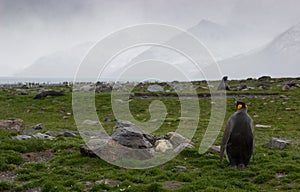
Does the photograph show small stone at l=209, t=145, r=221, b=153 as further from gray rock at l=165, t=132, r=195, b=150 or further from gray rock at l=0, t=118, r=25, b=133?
gray rock at l=0, t=118, r=25, b=133

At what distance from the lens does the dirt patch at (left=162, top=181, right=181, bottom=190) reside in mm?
13211

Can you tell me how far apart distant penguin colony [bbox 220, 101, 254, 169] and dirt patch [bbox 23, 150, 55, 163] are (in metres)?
8.44

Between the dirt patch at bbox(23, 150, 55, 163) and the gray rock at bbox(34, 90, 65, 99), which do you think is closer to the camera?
the dirt patch at bbox(23, 150, 55, 163)

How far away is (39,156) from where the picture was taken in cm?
1775

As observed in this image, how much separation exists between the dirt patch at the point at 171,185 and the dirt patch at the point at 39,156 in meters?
6.50

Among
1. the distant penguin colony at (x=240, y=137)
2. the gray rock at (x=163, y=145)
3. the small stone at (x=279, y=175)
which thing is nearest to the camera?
the small stone at (x=279, y=175)

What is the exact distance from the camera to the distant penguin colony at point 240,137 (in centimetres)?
1516

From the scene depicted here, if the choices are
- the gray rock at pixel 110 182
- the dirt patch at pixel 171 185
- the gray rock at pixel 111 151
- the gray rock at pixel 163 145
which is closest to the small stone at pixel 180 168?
the dirt patch at pixel 171 185

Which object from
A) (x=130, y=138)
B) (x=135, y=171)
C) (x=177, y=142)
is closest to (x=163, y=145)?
(x=177, y=142)

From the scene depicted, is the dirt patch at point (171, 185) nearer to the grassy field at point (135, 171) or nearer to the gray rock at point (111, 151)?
the grassy field at point (135, 171)

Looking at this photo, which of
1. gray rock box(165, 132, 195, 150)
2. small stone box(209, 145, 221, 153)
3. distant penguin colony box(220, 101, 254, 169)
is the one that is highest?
distant penguin colony box(220, 101, 254, 169)

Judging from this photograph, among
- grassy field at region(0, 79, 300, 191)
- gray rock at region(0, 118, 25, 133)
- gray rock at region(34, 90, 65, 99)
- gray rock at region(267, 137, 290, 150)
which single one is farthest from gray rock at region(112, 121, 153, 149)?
gray rock at region(34, 90, 65, 99)

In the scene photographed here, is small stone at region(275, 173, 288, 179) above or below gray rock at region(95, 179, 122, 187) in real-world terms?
above

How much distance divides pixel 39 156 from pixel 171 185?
752cm
